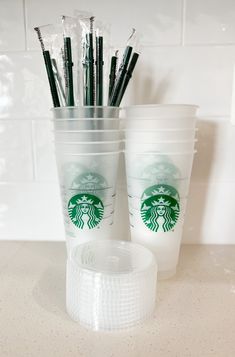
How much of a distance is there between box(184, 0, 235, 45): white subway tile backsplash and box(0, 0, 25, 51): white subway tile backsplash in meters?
0.25

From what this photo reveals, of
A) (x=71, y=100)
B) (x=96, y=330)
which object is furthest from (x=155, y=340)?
(x=71, y=100)

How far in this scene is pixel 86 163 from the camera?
417 millimetres

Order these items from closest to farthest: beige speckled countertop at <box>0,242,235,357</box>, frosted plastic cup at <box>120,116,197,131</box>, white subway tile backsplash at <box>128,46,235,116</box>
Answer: beige speckled countertop at <box>0,242,235,357</box>
frosted plastic cup at <box>120,116,197,131</box>
white subway tile backsplash at <box>128,46,235,116</box>

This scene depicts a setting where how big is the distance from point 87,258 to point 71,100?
192 millimetres

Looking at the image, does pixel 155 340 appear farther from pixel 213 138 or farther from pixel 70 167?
pixel 213 138

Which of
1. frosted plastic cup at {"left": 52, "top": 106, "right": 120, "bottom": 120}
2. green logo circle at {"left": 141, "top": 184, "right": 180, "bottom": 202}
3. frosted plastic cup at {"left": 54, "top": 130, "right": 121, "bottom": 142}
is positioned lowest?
green logo circle at {"left": 141, "top": 184, "right": 180, "bottom": 202}

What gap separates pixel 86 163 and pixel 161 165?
0.09 m

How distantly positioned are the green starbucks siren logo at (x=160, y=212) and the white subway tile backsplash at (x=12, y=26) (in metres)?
0.32

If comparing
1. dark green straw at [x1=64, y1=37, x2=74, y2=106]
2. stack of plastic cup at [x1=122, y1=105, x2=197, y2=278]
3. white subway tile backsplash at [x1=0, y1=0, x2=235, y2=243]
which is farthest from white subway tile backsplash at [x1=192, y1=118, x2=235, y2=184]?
dark green straw at [x1=64, y1=37, x2=74, y2=106]

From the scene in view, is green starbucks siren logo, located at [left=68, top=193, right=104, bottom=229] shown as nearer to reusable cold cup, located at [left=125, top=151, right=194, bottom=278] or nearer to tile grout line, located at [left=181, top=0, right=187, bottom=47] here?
reusable cold cup, located at [left=125, top=151, right=194, bottom=278]

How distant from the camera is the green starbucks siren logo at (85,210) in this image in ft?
1.38

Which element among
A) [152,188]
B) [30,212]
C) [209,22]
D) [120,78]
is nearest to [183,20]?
[209,22]

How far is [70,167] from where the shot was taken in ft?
1.39

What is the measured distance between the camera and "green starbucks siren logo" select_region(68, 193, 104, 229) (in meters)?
0.42
